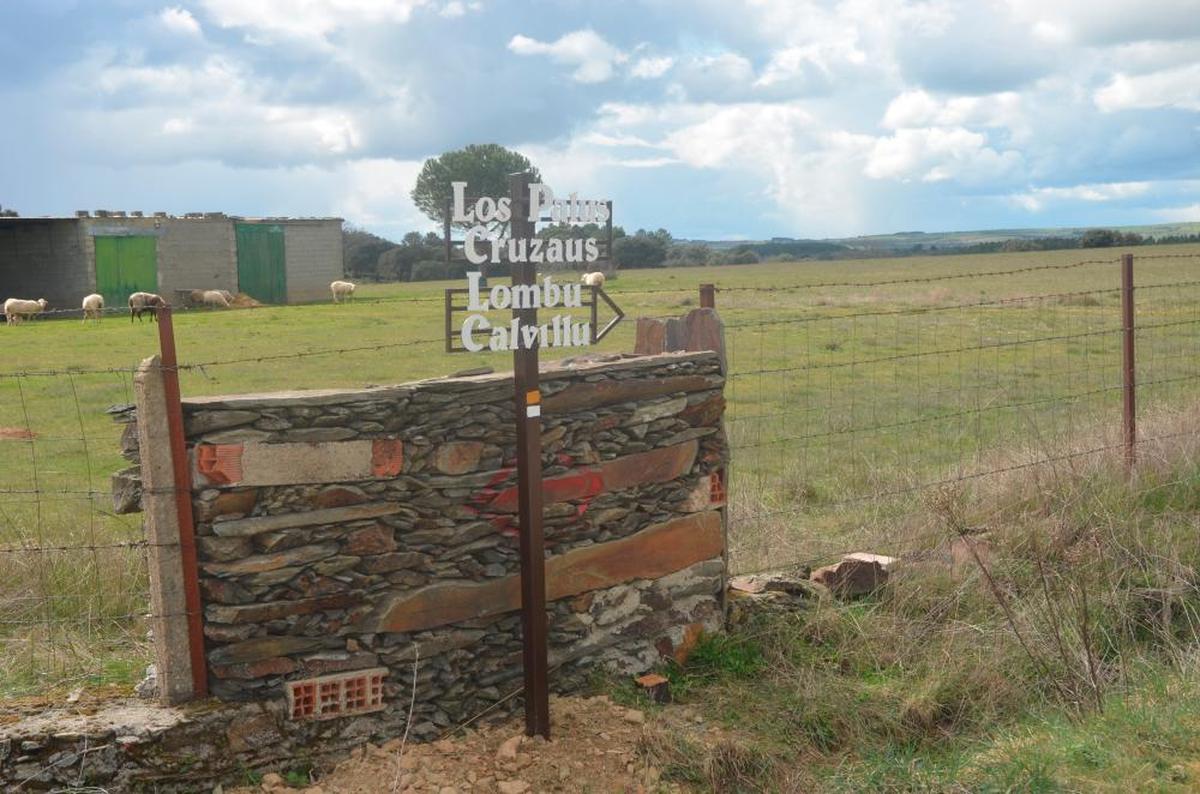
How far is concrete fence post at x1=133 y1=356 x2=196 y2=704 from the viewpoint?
5410mm

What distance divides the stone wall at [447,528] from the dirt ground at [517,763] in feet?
0.72

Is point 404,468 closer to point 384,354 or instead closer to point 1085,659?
point 1085,659

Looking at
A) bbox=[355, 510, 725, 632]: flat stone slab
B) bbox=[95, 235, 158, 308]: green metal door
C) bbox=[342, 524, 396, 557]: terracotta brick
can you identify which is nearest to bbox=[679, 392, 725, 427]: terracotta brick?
bbox=[355, 510, 725, 632]: flat stone slab

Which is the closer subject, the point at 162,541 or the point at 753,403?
the point at 162,541

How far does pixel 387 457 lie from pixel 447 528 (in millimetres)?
489

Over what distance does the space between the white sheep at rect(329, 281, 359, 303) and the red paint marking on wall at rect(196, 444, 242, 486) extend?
118ft

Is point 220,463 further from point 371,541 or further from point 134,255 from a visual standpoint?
point 134,255

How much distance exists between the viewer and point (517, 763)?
583 cm

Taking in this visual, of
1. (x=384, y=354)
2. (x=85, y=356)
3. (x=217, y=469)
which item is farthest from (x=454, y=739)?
(x=85, y=356)

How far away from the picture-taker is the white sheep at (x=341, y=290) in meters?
41.2

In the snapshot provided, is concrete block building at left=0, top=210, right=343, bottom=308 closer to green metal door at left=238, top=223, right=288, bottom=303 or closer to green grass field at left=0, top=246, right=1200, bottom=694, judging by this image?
green metal door at left=238, top=223, right=288, bottom=303

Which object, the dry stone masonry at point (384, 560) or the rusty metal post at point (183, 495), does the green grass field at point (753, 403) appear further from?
the dry stone masonry at point (384, 560)

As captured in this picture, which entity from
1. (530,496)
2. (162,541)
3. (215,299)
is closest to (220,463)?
(162,541)

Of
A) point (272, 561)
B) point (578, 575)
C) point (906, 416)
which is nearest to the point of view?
point (272, 561)
